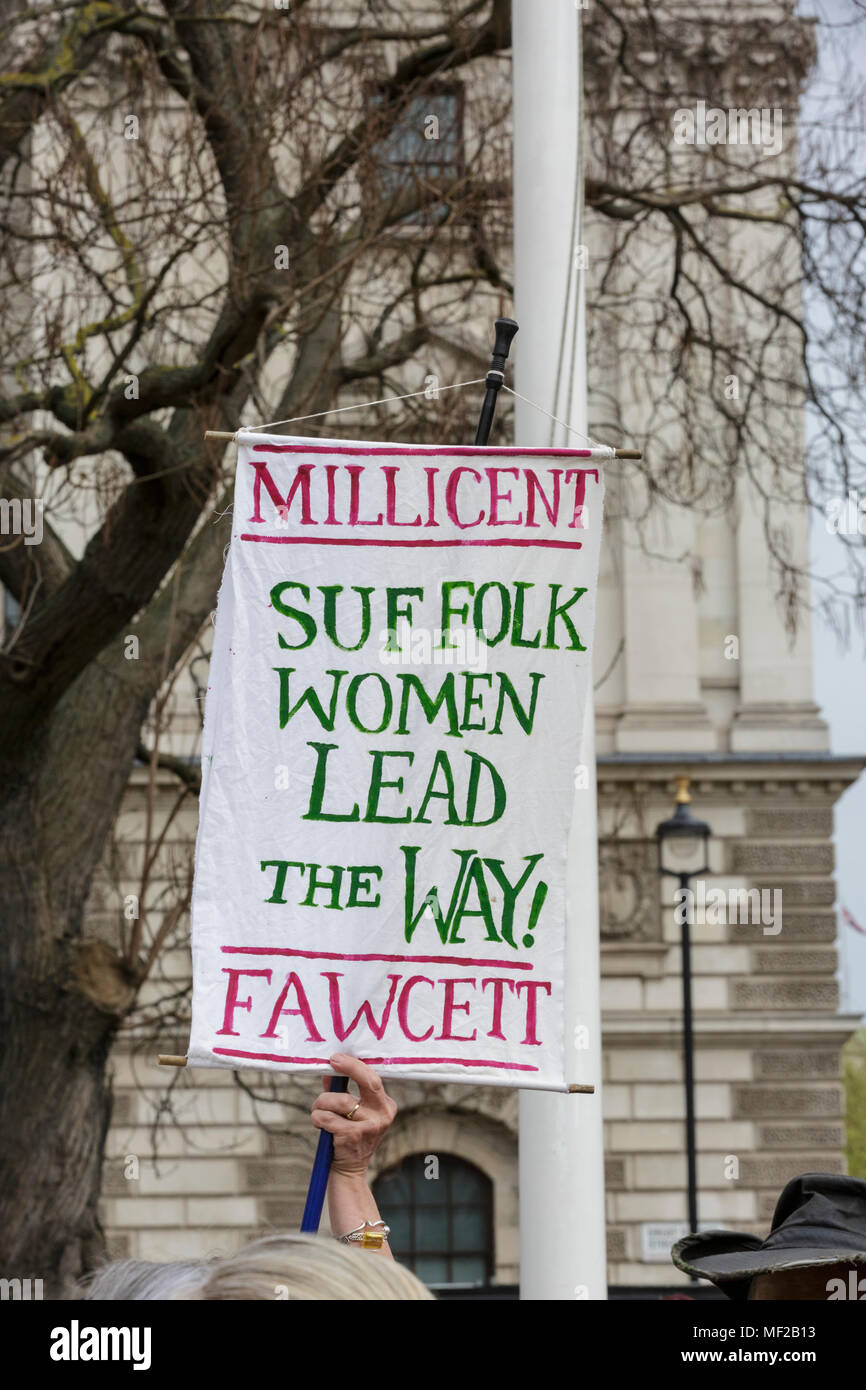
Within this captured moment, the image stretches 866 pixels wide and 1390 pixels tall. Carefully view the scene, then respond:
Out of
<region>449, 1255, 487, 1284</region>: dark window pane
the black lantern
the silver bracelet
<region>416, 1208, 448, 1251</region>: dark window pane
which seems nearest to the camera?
the silver bracelet

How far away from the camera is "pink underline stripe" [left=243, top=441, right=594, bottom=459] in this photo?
12.7ft

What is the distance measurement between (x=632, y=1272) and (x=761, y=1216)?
1509mm

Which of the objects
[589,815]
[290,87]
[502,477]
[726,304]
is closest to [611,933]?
[726,304]

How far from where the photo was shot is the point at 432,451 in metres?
3.90

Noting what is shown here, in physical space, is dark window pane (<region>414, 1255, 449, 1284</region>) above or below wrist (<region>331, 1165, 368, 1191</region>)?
above

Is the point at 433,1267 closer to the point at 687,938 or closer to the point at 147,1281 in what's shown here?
the point at 687,938

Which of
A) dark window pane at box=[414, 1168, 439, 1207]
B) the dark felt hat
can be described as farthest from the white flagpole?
A: dark window pane at box=[414, 1168, 439, 1207]

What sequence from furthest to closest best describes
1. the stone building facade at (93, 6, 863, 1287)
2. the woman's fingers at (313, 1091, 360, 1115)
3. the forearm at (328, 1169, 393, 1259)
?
the stone building facade at (93, 6, 863, 1287) < the woman's fingers at (313, 1091, 360, 1115) < the forearm at (328, 1169, 393, 1259)

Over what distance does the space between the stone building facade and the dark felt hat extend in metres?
15.5

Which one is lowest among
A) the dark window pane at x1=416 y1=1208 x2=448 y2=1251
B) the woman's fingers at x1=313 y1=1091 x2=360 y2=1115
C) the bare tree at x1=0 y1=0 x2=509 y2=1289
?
the woman's fingers at x1=313 y1=1091 x2=360 y2=1115

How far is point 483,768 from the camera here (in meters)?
3.78

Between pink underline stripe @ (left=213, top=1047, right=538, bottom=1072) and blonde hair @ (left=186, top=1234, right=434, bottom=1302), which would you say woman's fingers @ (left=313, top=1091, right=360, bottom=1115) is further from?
blonde hair @ (left=186, top=1234, right=434, bottom=1302)
